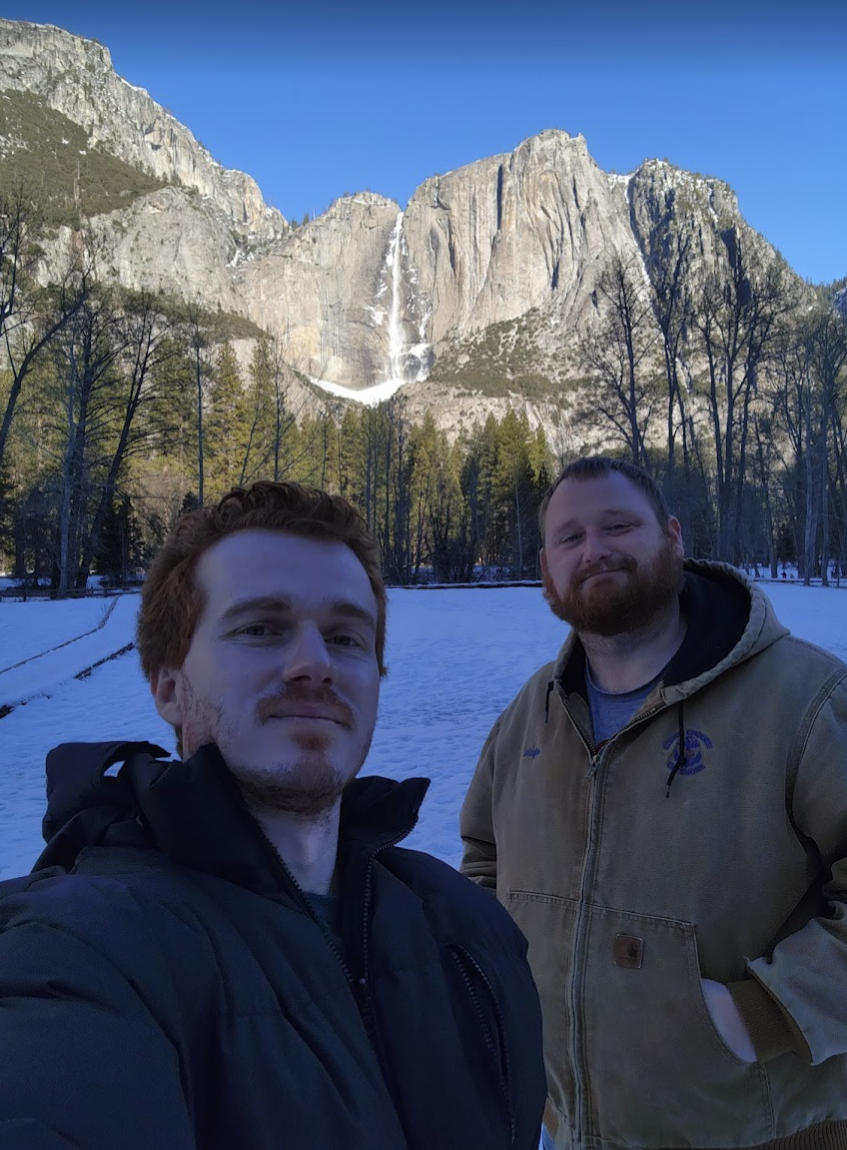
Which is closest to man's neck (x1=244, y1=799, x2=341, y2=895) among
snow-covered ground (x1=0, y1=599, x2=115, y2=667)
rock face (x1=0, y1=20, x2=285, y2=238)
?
snow-covered ground (x1=0, y1=599, x2=115, y2=667)

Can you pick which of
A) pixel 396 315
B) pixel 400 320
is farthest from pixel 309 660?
pixel 396 315

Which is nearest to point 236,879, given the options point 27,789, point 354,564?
point 354,564

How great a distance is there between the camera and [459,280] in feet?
412

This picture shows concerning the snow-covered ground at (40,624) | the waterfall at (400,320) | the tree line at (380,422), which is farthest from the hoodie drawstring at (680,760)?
the waterfall at (400,320)

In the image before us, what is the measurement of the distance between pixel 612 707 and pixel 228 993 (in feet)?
3.77

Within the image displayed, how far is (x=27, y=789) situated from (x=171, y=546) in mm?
4711

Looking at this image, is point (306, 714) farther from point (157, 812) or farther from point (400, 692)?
point (400, 692)

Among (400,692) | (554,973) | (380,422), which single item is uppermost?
(380,422)

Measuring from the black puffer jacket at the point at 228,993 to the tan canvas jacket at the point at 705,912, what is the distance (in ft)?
1.28

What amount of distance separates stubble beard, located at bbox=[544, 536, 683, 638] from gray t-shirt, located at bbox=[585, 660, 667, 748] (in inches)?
5.7

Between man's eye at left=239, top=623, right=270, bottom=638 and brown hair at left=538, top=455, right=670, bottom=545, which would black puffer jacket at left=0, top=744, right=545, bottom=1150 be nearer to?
man's eye at left=239, top=623, right=270, bottom=638

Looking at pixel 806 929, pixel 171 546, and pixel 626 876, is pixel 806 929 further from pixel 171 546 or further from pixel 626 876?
pixel 171 546

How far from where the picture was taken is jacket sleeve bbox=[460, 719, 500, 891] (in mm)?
1930

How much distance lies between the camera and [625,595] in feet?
5.50
